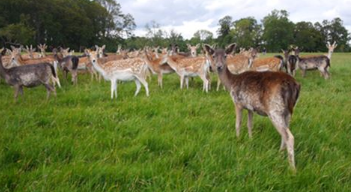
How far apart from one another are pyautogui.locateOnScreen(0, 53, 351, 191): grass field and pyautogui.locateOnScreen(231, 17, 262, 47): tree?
76.5 meters

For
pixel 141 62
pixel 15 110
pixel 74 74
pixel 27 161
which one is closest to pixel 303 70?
pixel 141 62

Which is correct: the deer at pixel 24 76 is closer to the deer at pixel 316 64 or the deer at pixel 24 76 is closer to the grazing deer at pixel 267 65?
the grazing deer at pixel 267 65

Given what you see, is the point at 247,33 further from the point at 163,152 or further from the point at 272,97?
the point at 163,152

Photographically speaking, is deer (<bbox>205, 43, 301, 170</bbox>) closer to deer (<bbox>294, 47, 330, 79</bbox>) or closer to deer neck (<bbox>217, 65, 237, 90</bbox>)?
deer neck (<bbox>217, 65, 237, 90</bbox>)

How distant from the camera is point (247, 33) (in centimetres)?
8562

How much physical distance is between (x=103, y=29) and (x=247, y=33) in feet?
138

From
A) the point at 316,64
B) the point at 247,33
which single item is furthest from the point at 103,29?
the point at 316,64

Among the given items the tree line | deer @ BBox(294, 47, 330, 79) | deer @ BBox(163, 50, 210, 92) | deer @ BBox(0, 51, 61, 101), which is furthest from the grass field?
the tree line

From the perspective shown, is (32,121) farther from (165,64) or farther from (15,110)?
(165,64)

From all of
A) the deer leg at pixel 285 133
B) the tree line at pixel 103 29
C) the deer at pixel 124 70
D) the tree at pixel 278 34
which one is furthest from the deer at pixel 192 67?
the tree at pixel 278 34

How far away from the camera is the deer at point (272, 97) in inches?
154

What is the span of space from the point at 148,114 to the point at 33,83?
410 centimetres

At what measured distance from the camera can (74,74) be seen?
12023mm

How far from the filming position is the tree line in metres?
49.2
